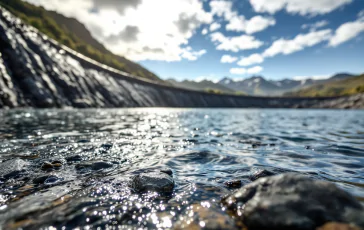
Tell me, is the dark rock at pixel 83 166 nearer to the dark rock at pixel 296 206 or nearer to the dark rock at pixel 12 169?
the dark rock at pixel 12 169

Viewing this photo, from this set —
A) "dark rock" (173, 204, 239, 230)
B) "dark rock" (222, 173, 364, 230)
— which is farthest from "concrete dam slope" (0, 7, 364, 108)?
"dark rock" (222, 173, 364, 230)

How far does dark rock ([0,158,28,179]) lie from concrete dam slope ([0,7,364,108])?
1548 inches

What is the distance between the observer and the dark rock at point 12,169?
5.51 metres

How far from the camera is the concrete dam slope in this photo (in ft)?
137

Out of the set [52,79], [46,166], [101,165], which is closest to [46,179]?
[46,166]

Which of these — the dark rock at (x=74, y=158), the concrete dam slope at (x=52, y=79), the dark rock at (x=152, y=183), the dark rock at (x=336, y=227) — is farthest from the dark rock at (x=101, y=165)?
the concrete dam slope at (x=52, y=79)

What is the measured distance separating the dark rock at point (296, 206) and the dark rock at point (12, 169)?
606 cm

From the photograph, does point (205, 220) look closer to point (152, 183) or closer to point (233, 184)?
point (152, 183)

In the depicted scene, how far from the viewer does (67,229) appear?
3.23m

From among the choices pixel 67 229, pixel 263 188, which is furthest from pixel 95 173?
pixel 263 188

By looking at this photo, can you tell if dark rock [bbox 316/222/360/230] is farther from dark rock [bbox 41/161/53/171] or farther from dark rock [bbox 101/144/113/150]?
dark rock [bbox 101/144/113/150]

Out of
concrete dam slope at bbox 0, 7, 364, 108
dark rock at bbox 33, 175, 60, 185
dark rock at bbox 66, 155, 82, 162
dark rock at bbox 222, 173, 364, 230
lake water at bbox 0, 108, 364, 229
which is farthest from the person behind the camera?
concrete dam slope at bbox 0, 7, 364, 108

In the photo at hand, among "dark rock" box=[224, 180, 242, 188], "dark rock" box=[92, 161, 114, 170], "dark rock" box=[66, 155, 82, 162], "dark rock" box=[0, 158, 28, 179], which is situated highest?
"dark rock" box=[0, 158, 28, 179]

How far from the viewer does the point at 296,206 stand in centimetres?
326
